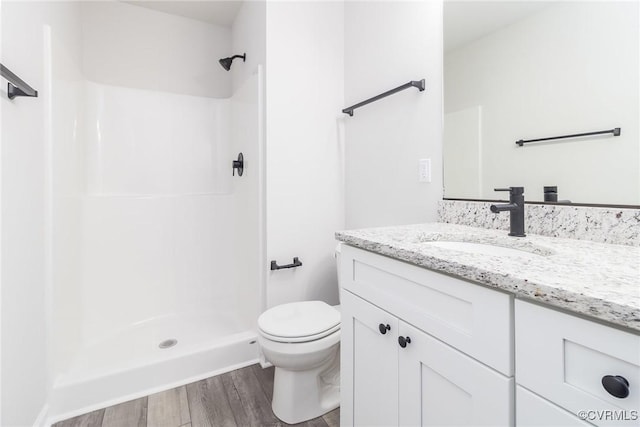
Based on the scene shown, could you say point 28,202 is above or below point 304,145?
below

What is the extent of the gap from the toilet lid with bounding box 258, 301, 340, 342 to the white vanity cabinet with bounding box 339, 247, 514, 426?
310 millimetres

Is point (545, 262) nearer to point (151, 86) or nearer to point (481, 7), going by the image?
point (481, 7)

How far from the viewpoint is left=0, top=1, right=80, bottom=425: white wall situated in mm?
1072

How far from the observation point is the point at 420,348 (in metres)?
Answer: 0.75

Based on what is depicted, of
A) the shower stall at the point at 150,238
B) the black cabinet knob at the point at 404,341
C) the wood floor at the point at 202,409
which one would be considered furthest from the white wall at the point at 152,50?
the black cabinet knob at the point at 404,341

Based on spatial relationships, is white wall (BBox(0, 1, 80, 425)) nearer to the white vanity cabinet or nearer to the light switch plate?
the white vanity cabinet

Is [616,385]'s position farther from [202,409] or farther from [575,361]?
[202,409]

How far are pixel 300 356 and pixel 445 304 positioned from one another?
84cm

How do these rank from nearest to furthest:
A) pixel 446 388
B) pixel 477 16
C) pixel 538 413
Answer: pixel 538 413
pixel 446 388
pixel 477 16

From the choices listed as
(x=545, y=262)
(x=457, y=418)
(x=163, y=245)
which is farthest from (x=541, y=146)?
(x=163, y=245)

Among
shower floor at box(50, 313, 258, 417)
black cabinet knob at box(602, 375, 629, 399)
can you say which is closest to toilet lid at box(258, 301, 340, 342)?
shower floor at box(50, 313, 258, 417)

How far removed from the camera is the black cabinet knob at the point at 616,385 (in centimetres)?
41

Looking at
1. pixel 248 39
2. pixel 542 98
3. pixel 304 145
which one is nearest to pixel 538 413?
pixel 542 98

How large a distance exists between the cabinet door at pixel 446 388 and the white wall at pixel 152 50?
2499 mm
